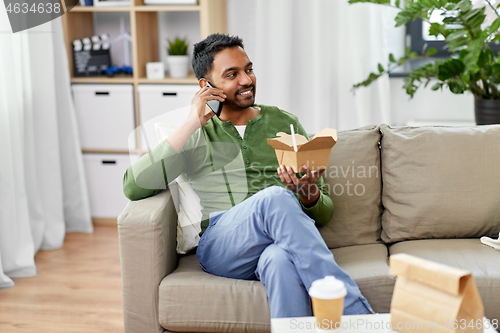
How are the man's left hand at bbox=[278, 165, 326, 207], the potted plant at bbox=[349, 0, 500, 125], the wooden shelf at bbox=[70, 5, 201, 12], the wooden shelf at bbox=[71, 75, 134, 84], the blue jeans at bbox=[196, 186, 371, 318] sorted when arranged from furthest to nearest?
1. the wooden shelf at bbox=[71, 75, 134, 84]
2. the wooden shelf at bbox=[70, 5, 201, 12]
3. the potted plant at bbox=[349, 0, 500, 125]
4. the man's left hand at bbox=[278, 165, 326, 207]
5. the blue jeans at bbox=[196, 186, 371, 318]

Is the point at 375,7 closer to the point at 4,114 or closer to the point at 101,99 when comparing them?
the point at 101,99

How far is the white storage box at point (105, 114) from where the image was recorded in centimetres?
291

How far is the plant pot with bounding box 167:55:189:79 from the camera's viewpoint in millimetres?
2932

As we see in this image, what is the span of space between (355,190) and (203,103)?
2.10 ft

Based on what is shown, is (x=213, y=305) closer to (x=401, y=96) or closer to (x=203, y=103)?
(x=203, y=103)

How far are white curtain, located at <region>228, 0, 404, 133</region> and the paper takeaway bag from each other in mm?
2053

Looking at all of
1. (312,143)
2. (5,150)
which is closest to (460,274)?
(312,143)

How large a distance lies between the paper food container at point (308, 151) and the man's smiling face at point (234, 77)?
352mm

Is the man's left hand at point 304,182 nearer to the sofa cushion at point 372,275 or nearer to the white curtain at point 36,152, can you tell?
the sofa cushion at point 372,275

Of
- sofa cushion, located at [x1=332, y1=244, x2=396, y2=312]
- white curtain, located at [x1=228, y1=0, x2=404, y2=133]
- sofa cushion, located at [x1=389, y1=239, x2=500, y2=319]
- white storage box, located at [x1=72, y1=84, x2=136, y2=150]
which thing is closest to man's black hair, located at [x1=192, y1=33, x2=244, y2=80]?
sofa cushion, located at [x1=332, y1=244, x2=396, y2=312]

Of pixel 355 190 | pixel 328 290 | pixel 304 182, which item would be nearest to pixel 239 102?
pixel 304 182

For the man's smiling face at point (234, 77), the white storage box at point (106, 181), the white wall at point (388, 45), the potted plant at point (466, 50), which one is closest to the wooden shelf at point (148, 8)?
the white wall at point (388, 45)

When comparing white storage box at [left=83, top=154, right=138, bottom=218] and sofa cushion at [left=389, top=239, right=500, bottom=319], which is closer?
sofa cushion at [left=389, top=239, right=500, bottom=319]

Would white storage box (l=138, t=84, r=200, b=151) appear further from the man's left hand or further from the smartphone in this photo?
the man's left hand
